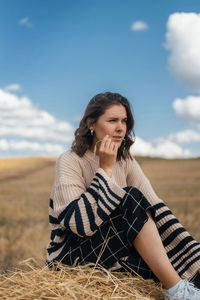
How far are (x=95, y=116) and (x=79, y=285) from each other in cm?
160

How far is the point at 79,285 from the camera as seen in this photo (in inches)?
94.3

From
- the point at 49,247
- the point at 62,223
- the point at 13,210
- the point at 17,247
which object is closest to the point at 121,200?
the point at 62,223

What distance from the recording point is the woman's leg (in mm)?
2574

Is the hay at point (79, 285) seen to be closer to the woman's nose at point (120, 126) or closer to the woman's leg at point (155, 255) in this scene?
the woman's leg at point (155, 255)

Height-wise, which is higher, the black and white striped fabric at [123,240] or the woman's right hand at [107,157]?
the woman's right hand at [107,157]

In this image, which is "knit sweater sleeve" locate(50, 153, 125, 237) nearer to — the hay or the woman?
the woman

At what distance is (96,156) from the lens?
3412 millimetres

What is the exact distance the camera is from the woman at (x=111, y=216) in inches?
103

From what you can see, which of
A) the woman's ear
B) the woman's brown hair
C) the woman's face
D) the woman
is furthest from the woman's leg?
the woman's ear

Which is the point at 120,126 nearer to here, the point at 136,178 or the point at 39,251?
the point at 136,178

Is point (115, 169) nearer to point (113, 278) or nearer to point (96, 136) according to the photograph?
point (96, 136)

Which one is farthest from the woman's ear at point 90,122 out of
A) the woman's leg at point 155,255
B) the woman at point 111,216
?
the woman's leg at point 155,255

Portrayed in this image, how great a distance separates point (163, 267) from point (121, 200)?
0.57m

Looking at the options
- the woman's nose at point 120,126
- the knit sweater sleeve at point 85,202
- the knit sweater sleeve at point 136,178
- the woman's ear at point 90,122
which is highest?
the woman's ear at point 90,122
